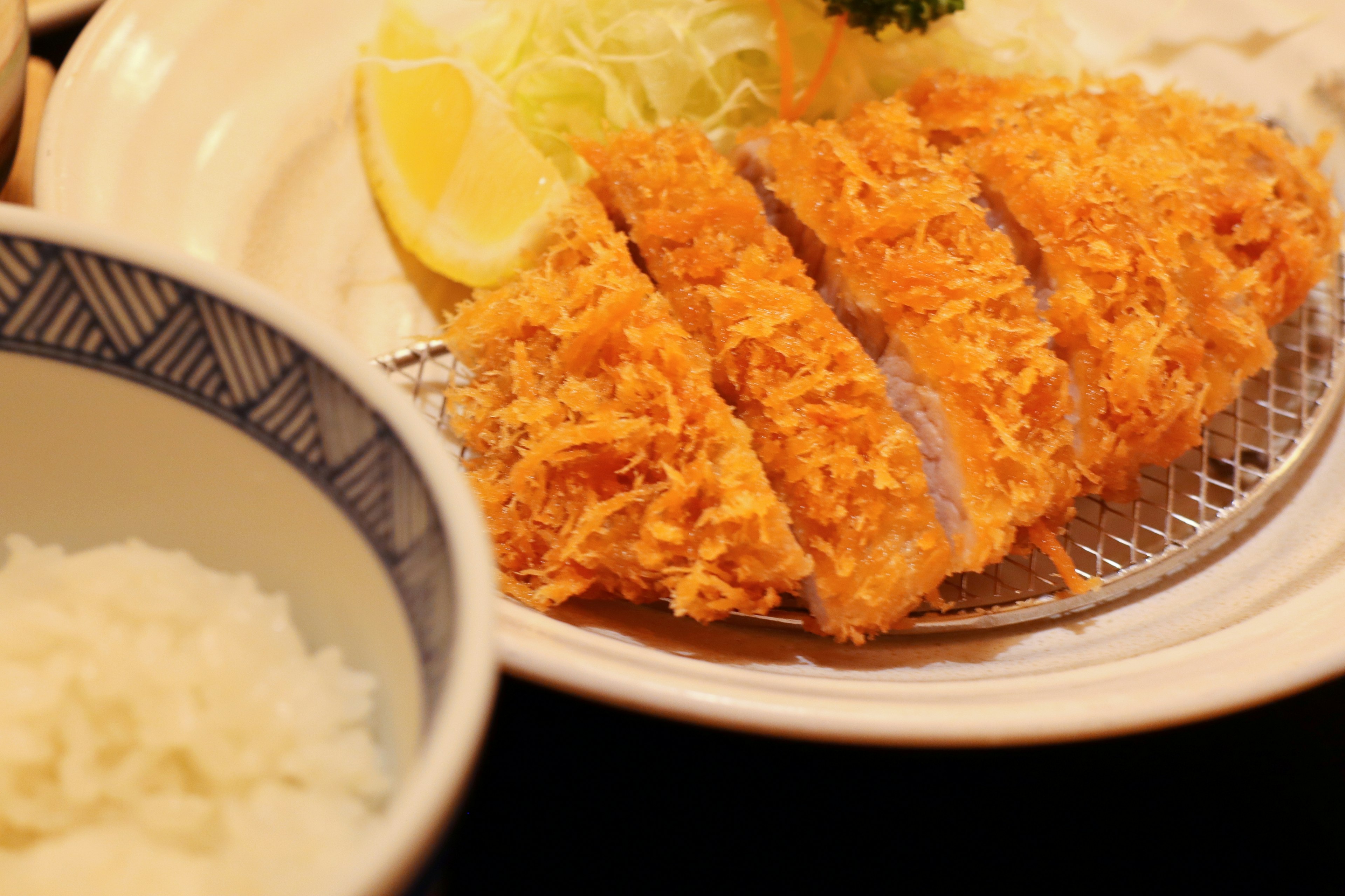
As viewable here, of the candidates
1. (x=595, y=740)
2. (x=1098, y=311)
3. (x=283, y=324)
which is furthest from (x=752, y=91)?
(x=283, y=324)

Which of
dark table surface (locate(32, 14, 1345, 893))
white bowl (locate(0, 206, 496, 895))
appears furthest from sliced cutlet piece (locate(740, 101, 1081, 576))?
white bowl (locate(0, 206, 496, 895))

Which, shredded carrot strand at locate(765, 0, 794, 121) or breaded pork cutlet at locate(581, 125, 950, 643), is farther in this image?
shredded carrot strand at locate(765, 0, 794, 121)

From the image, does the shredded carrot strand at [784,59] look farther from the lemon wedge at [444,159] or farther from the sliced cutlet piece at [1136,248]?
the lemon wedge at [444,159]

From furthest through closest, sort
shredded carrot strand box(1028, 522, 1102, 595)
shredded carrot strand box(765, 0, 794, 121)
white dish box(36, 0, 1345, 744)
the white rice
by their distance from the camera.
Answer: shredded carrot strand box(765, 0, 794, 121) < shredded carrot strand box(1028, 522, 1102, 595) < white dish box(36, 0, 1345, 744) < the white rice

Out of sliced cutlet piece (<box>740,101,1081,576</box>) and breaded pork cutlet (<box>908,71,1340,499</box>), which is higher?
breaded pork cutlet (<box>908,71,1340,499</box>)

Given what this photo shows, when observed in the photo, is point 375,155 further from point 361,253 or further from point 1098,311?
point 1098,311

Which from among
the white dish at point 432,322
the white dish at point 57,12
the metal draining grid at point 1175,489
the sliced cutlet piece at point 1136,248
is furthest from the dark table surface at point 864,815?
the white dish at point 57,12

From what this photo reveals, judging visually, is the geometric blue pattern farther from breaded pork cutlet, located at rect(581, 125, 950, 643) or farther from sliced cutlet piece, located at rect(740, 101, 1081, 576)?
sliced cutlet piece, located at rect(740, 101, 1081, 576)
